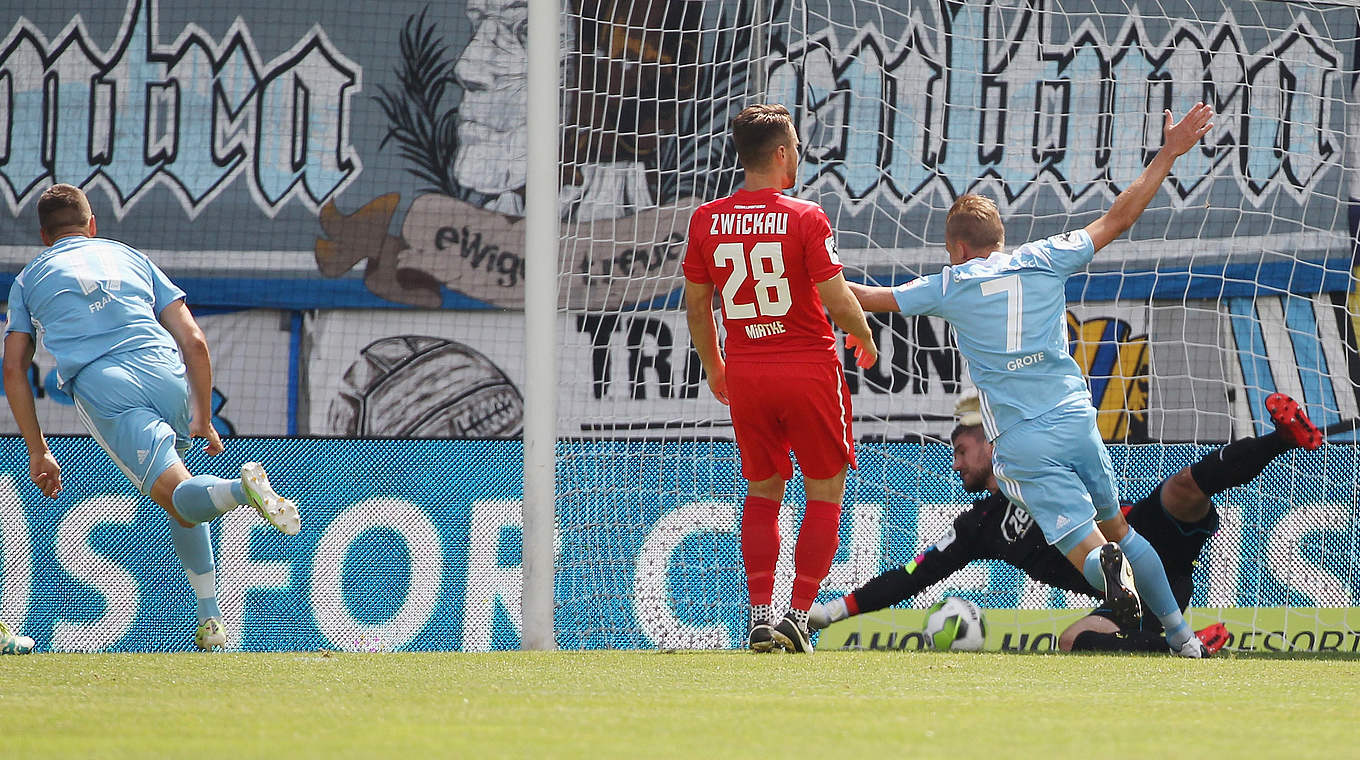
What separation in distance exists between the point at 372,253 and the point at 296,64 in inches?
72.0

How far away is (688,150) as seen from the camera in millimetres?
7000

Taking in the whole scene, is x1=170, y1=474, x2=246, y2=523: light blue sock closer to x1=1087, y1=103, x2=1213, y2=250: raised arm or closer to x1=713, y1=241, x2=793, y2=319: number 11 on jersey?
x1=713, y1=241, x2=793, y2=319: number 11 on jersey

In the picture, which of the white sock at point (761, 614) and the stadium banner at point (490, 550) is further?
the stadium banner at point (490, 550)

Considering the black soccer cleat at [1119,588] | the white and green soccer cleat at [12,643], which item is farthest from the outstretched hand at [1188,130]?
the white and green soccer cleat at [12,643]

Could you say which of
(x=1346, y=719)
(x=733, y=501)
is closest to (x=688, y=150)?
(x=733, y=501)

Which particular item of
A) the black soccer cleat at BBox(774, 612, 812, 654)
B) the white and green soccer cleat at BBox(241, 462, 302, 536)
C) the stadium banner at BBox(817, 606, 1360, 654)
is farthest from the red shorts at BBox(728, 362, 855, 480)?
the white and green soccer cleat at BBox(241, 462, 302, 536)

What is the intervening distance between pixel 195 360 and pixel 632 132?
Result: 2583 mm

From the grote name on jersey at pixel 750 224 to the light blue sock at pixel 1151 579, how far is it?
4.79 feet

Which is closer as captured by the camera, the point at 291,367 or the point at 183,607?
the point at 183,607

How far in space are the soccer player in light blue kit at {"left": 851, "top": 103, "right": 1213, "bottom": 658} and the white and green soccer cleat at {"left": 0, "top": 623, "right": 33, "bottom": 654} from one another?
304cm

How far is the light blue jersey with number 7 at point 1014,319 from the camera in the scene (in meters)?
Result: 4.42

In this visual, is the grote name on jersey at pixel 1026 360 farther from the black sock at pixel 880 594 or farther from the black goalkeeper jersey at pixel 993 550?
the black sock at pixel 880 594

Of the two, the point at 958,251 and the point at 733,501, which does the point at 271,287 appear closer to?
the point at 733,501

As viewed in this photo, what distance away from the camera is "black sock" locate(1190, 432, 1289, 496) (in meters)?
4.75
